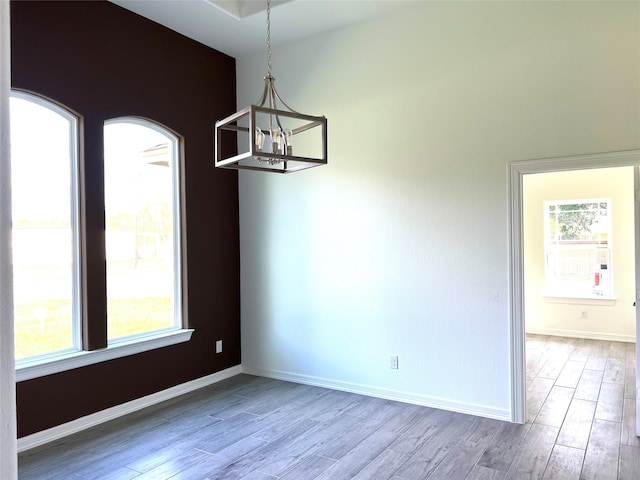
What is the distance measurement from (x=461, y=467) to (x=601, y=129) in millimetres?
2544

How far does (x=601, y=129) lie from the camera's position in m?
3.30

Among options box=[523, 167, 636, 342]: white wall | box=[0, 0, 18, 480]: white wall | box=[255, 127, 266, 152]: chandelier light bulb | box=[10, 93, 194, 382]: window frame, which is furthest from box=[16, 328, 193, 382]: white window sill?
box=[523, 167, 636, 342]: white wall

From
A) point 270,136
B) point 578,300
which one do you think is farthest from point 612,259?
point 270,136

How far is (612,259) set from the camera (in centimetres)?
640

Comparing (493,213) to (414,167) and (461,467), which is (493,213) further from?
(461,467)

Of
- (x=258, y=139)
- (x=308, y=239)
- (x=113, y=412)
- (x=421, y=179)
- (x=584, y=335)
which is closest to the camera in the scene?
(x=258, y=139)

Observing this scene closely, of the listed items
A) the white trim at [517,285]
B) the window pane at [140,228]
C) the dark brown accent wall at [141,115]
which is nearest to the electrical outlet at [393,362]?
the white trim at [517,285]

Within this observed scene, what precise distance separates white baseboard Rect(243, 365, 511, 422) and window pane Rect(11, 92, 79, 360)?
2041 millimetres

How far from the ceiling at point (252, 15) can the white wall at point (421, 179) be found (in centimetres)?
16

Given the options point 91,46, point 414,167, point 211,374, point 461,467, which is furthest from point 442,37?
point 211,374

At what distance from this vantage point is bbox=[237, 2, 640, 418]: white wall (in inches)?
135

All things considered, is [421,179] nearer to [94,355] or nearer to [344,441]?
[344,441]

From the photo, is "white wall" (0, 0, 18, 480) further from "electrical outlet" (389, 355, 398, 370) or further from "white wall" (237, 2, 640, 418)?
"electrical outlet" (389, 355, 398, 370)

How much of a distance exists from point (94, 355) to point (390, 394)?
8.32 feet
